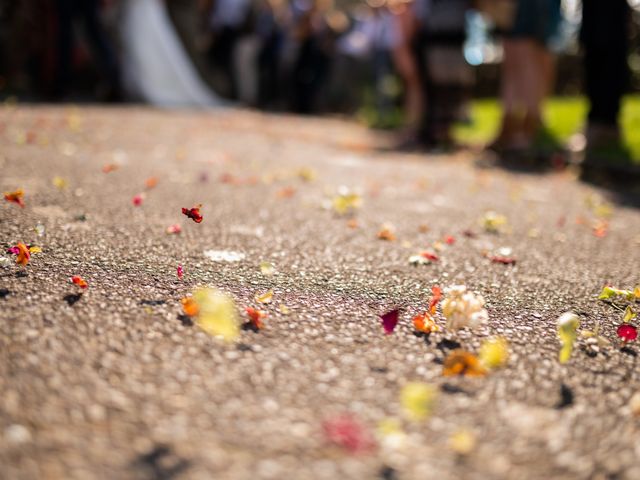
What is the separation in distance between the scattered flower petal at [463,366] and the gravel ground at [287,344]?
28 mm

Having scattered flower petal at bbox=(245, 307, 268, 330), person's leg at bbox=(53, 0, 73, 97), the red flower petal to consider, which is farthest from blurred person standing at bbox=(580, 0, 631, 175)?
person's leg at bbox=(53, 0, 73, 97)

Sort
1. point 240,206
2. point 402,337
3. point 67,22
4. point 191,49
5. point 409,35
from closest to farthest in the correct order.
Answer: point 402,337 < point 240,206 < point 409,35 < point 67,22 < point 191,49

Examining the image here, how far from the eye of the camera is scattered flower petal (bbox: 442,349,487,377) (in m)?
1.25

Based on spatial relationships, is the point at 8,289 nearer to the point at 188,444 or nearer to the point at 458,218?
the point at 188,444

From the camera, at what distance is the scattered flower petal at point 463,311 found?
1445 millimetres

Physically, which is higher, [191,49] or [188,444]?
[191,49]

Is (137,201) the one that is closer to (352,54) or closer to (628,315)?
(628,315)

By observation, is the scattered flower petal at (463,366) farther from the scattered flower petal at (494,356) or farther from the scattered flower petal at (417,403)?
the scattered flower petal at (417,403)

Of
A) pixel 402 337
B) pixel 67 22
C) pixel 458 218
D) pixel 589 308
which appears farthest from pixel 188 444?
pixel 67 22

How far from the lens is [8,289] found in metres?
1.45

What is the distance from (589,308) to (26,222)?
6.16 feet

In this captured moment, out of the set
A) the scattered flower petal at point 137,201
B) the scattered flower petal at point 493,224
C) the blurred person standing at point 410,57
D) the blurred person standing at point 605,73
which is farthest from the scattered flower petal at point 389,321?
the blurred person standing at point 410,57

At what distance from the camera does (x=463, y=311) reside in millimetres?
1450

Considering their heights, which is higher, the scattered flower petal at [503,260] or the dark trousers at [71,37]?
the dark trousers at [71,37]
